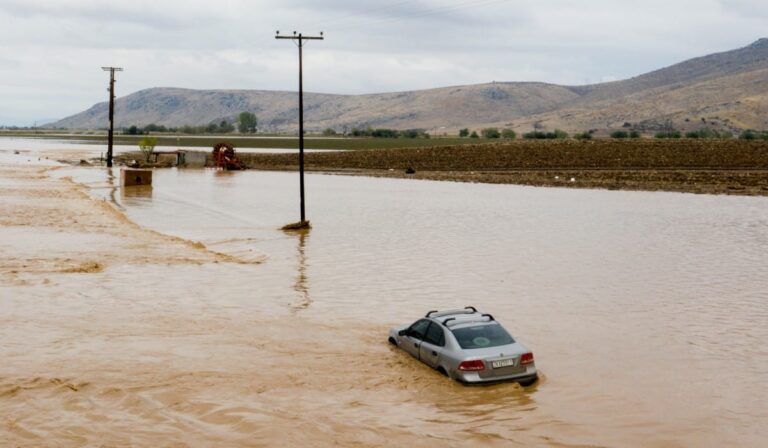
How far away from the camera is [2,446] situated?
13.7 meters

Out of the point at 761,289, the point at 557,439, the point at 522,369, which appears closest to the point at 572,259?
the point at 761,289

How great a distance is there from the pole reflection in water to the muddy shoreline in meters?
40.8

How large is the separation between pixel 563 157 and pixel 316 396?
8469cm

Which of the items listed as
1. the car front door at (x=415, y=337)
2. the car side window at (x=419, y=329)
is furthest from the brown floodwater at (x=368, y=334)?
the car side window at (x=419, y=329)

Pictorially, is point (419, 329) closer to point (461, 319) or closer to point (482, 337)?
point (461, 319)

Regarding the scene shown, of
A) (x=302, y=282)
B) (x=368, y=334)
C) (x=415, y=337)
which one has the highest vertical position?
(x=415, y=337)

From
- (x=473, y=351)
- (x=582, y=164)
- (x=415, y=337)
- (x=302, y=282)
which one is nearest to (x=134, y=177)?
(x=302, y=282)

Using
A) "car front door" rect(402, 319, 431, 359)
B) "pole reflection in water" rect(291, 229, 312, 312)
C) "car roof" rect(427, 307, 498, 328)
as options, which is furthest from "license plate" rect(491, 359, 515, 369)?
"pole reflection in water" rect(291, 229, 312, 312)

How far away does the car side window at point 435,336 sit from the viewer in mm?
17578

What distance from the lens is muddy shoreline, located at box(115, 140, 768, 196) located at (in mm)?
74312

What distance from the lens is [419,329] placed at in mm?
18859

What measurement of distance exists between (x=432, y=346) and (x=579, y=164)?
7756cm

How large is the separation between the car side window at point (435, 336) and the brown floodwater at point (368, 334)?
27.8 inches

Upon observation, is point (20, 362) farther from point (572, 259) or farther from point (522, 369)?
point (572, 259)
